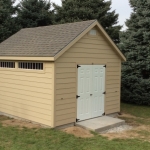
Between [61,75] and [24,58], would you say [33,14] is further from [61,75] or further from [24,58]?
[61,75]

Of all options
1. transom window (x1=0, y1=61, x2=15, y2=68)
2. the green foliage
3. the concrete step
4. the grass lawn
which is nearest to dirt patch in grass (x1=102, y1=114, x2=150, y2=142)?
the grass lawn

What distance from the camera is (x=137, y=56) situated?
553 inches

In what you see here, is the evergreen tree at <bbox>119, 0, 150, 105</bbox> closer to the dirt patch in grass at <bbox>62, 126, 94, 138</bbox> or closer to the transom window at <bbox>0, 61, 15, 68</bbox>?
the dirt patch in grass at <bbox>62, 126, 94, 138</bbox>

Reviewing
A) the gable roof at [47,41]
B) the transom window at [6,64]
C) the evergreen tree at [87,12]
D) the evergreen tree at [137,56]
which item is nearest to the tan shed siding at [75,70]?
the gable roof at [47,41]

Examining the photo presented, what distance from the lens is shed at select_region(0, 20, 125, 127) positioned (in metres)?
8.05

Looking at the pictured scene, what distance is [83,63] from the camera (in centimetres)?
887

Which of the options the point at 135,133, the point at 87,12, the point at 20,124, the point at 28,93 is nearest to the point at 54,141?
the point at 20,124

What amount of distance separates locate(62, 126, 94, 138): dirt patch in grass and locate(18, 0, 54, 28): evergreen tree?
13.6m

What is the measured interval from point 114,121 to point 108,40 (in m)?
3.32

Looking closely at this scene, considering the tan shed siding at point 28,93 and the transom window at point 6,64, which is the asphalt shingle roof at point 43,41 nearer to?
the transom window at point 6,64

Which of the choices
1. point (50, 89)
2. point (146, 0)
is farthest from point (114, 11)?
Result: point (50, 89)

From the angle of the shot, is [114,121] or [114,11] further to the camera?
[114,11]

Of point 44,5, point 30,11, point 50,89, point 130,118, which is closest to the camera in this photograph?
point 50,89

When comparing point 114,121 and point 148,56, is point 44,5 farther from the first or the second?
point 114,121
